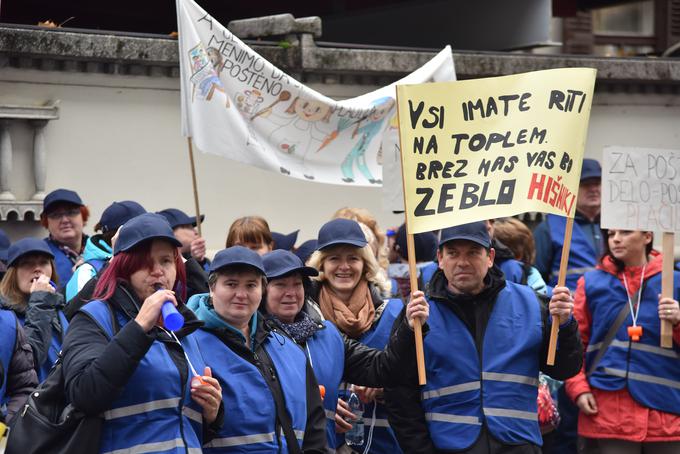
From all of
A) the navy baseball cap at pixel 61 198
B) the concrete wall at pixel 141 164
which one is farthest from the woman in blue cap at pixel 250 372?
the concrete wall at pixel 141 164

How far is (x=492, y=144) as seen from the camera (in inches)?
245

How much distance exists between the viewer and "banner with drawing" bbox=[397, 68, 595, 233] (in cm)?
610

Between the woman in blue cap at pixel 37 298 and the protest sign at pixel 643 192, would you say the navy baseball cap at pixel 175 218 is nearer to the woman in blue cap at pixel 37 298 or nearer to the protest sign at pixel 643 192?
the woman in blue cap at pixel 37 298

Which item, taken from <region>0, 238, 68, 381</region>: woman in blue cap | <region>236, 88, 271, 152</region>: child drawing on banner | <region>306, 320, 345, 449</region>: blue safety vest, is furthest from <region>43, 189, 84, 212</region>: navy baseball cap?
<region>306, 320, 345, 449</region>: blue safety vest

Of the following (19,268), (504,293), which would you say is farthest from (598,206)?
(19,268)

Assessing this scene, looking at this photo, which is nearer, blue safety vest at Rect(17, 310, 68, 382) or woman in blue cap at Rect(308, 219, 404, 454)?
woman in blue cap at Rect(308, 219, 404, 454)

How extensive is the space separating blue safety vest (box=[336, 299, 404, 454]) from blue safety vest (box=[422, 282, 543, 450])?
0.53 m

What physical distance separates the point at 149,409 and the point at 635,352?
3565 mm

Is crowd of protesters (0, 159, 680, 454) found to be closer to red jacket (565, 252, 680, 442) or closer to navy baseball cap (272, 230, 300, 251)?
red jacket (565, 252, 680, 442)

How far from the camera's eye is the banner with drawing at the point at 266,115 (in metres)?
8.12

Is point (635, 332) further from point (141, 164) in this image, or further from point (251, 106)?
point (141, 164)

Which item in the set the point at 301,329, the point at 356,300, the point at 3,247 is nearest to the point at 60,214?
the point at 3,247

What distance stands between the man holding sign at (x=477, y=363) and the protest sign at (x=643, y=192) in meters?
1.26

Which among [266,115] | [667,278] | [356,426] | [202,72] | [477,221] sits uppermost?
[202,72]
